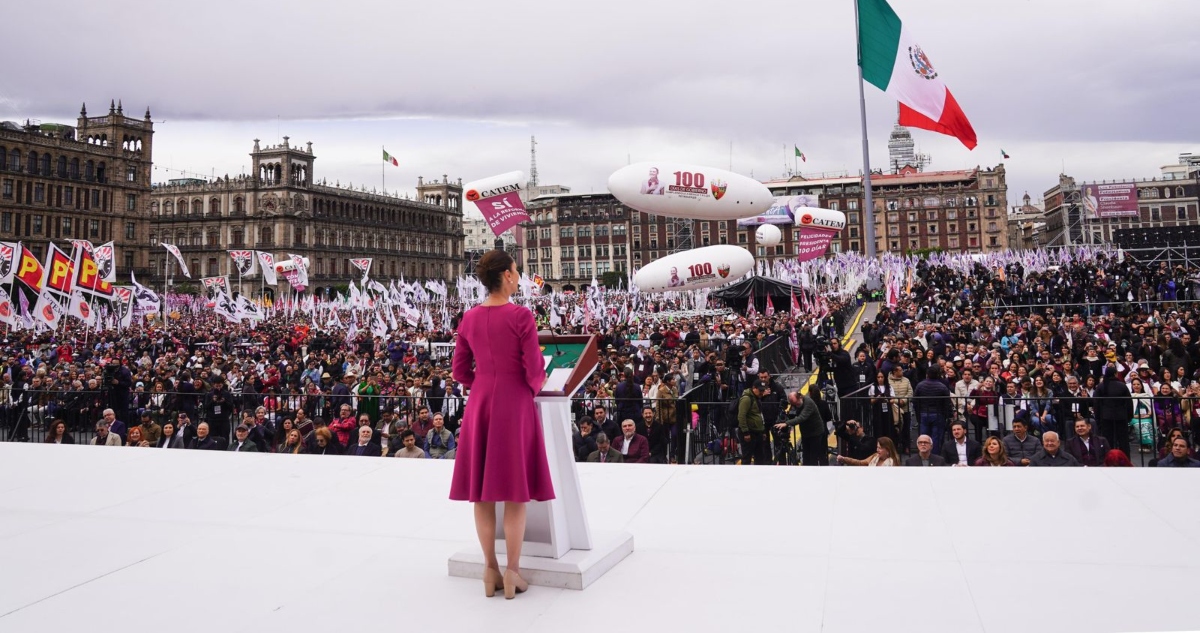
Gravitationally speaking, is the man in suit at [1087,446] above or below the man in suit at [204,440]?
below

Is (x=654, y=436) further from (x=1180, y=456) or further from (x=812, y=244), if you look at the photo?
(x=812, y=244)

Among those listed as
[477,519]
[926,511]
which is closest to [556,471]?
[477,519]

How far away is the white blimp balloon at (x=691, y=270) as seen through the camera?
27.1 meters

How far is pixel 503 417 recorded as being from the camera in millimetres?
3844

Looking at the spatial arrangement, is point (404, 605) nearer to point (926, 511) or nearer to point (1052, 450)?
point (926, 511)

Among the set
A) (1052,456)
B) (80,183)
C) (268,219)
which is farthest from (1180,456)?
(268,219)

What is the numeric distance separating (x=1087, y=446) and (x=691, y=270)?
19.9m

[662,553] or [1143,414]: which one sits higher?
[1143,414]

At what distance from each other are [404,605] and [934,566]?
8.68ft

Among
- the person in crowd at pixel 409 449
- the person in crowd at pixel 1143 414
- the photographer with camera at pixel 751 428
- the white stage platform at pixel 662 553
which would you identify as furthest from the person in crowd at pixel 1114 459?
the person in crowd at pixel 409 449

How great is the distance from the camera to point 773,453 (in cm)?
1006

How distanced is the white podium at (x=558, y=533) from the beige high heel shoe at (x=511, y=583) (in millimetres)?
Result: 118

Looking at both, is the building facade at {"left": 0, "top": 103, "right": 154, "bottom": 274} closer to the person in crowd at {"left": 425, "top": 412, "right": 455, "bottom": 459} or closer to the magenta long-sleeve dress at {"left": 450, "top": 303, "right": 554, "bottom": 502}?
the person in crowd at {"left": 425, "top": 412, "right": 455, "bottom": 459}

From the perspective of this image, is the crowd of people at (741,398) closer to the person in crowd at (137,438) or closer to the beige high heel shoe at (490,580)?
the person in crowd at (137,438)
